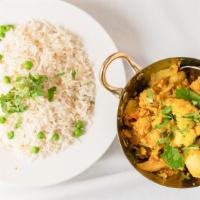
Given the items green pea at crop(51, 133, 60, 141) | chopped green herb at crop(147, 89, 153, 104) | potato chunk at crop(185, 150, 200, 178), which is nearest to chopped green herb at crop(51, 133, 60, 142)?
green pea at crop(51, 133, 60, 141)

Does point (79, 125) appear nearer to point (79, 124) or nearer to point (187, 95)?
point (79, 124)

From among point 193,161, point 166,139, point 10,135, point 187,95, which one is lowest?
point 193,161

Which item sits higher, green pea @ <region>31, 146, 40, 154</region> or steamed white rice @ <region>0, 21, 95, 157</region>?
steamed white rice @ <region>0, 21, 95, 157</region>

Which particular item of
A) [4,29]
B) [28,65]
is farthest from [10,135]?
[4,29]

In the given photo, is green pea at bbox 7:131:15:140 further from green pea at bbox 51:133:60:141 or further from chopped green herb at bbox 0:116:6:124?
green pea at bbox 51:133:60:141

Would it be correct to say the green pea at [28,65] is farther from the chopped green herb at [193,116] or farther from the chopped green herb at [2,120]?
the chopped green herb at [193,116]

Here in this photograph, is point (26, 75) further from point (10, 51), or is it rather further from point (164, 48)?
point (164, 48)

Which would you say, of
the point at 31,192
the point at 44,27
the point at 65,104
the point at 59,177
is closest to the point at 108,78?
the point at 65,104
